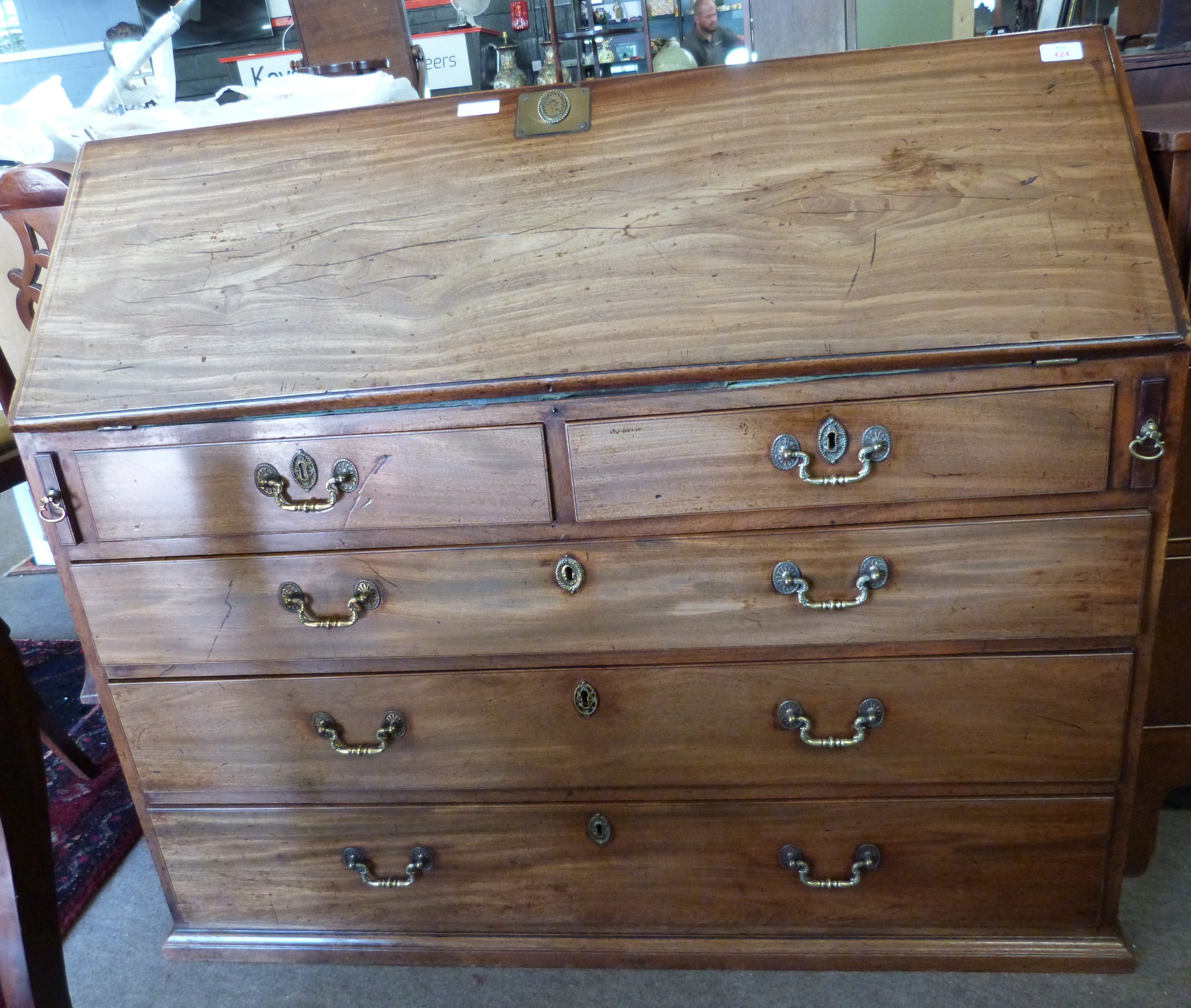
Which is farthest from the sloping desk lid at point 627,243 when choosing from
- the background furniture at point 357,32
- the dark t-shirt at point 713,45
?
the dark t-shirt at point 713,45

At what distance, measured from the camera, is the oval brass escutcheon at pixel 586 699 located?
1.15 metres

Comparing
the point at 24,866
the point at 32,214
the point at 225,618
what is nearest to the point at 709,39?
the point at 32,214

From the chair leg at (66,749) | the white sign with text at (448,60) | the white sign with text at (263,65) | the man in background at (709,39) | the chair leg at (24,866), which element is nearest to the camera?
the chair leg at (24,866)

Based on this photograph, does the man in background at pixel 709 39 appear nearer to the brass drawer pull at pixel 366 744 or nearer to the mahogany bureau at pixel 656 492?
the mahogany bureau at pixel 656 492

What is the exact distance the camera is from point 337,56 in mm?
1725

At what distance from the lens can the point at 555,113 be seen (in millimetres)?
1130

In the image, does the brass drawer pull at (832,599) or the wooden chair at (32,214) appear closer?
the brass drawer pull at (832,599)

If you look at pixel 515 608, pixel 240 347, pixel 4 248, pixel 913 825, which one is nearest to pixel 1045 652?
pixel 913 825

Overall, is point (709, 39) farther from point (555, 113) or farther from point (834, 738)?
point (834, 738)

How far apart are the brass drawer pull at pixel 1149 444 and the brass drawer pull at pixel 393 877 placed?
3.43 feet

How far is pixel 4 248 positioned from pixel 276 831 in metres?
1.80

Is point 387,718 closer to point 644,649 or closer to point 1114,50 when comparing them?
point 644,649

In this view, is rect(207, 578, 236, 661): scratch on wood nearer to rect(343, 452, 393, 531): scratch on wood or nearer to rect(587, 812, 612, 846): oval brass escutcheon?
rect(343, 452, 393, 531): scratch on wood

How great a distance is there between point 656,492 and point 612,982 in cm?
77
